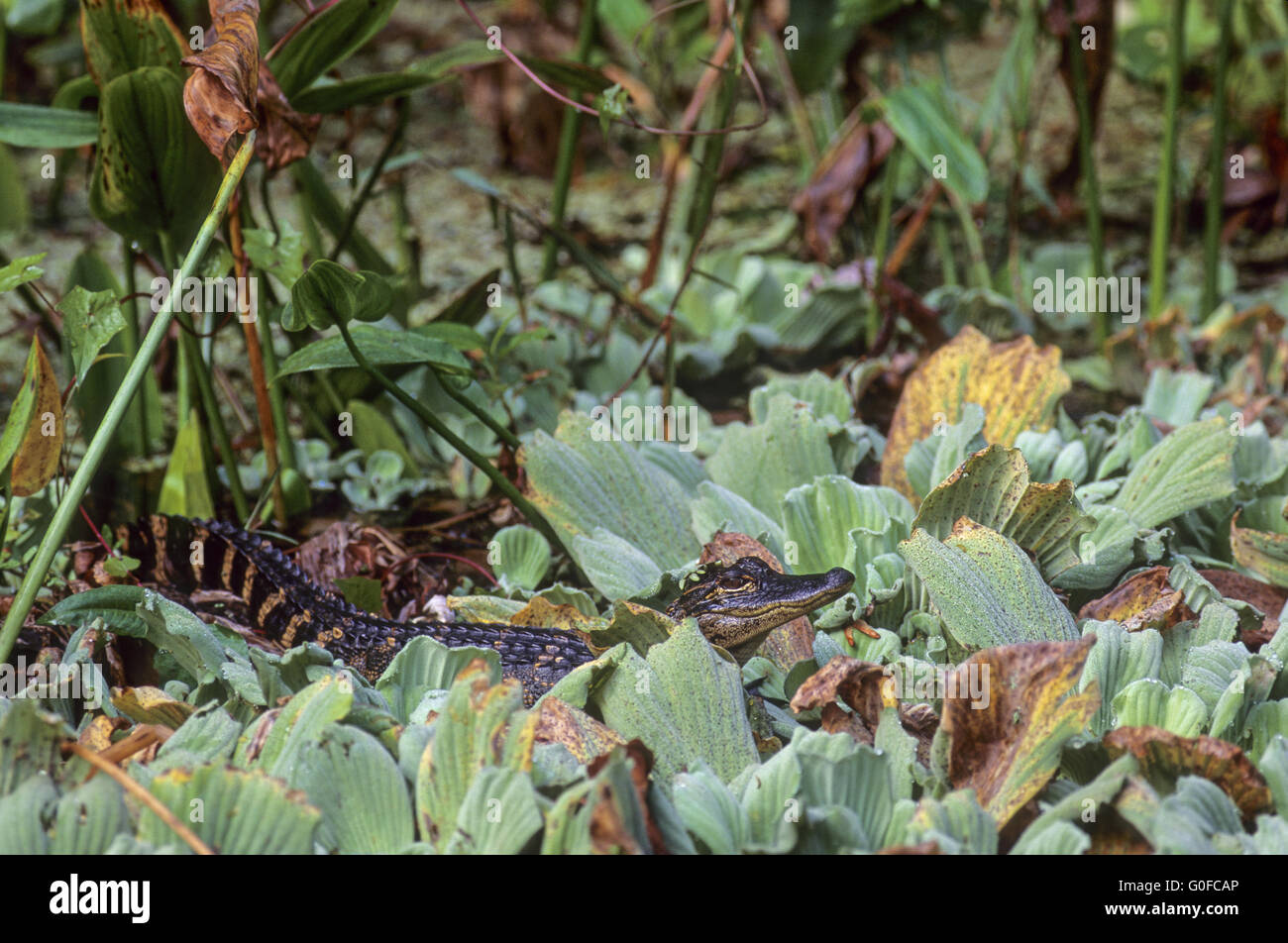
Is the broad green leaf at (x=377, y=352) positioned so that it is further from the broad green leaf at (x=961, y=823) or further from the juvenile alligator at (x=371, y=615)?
the broad green leaf at (x=961, y=823)

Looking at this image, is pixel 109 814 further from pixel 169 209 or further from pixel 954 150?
pixel 954 150

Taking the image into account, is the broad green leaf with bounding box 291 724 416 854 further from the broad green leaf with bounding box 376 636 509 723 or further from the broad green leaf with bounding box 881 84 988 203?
the broad green leaf with bounding box 881 84 988 203

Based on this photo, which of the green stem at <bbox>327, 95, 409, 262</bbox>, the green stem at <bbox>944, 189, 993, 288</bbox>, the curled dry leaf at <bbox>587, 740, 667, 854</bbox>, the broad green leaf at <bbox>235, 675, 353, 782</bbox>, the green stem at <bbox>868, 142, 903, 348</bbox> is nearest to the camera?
the curled dry leaf at <bbox>587, 740, 667, 854</bbox>

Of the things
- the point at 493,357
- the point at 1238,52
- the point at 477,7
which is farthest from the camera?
the point at 477,7

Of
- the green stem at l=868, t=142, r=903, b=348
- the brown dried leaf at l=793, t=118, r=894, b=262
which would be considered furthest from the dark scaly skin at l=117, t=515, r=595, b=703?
the brown dried leaf at l=793, t=118, r=894, b=262

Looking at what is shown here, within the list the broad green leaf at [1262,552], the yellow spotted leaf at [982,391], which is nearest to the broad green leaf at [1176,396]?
the yellow spotted leaf at [982,391]

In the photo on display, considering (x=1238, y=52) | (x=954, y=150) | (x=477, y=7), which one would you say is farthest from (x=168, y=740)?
(x=477, y=7)

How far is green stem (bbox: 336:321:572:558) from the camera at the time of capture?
1.00 m

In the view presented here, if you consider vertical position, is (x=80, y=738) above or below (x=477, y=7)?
below

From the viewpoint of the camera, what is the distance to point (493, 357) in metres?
1.36

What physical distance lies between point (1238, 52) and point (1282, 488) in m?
1.68

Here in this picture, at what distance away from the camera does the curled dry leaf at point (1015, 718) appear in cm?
76

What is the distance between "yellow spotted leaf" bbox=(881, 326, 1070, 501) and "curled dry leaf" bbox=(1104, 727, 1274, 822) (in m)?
0.54

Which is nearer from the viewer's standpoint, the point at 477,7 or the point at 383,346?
the point at 383,346
